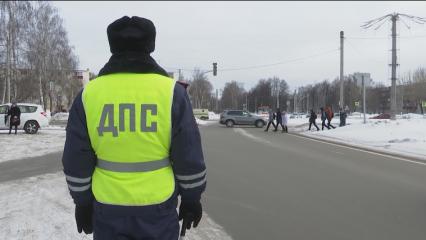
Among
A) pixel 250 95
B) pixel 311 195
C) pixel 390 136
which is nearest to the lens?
pixel 311 195

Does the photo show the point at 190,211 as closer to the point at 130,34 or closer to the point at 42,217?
the point at 130,34

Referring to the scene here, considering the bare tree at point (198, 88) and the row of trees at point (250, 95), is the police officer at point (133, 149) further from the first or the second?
the row of trees at point (250, 95)

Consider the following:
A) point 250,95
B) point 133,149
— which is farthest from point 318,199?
point 250,95

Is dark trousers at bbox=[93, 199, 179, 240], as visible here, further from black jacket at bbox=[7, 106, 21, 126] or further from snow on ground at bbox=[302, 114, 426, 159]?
black jacket at bbox=[7, 106, 21, 126]

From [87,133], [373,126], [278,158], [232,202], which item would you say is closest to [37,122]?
[278,158]

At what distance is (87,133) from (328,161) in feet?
40.6

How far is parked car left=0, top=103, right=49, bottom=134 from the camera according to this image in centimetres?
2628

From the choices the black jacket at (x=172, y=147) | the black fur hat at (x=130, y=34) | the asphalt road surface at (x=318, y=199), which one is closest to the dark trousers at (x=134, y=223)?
the black jacket at (x=172, y=147)

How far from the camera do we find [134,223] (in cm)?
277

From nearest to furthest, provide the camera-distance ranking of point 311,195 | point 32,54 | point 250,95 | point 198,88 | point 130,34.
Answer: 1. point 130,34
2. point 311,195
3. point 32,54
4. point 198,88
5. point 250,95

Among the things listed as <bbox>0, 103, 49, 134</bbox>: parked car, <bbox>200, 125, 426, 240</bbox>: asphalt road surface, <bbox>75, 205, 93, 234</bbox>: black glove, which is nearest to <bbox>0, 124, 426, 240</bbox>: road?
<bbox>200, 125, 426, 240</bbox>: asphalt road surface

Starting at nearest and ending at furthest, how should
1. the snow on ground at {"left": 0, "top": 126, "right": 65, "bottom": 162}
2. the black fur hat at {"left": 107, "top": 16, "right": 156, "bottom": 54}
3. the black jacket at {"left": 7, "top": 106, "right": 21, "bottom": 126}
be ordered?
the black fur hat at {"left": 107, "top": 16, "right": 156, "bottom": 54}
the snow on ground at {"left": 0, "top": 126, "right": 65, "bottom": 162}
the black jacket at {"left": 7, "top": 106, "right": 21, "bottom": 126}

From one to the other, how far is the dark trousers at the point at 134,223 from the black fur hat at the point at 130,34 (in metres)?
0.87

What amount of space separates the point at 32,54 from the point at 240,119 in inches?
842
